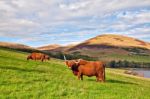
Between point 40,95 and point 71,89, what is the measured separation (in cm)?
281

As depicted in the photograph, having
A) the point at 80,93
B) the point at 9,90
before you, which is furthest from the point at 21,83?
the point at 80,93

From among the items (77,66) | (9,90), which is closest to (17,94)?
(9,90)

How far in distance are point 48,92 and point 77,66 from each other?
37.6 feet

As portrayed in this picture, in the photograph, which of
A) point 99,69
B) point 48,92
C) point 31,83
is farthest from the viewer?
point 99,69

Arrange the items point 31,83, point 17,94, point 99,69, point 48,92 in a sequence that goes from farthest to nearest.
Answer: point 99,69
point 31,83
point 48,92
point 17,94

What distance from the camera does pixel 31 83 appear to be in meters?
21.5

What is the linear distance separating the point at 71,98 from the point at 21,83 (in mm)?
4783

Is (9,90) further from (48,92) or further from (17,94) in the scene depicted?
(48,92)

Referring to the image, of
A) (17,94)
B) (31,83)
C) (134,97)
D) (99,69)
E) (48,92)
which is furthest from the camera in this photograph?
(99,69)

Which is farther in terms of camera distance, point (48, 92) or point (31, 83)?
point (31, 83)

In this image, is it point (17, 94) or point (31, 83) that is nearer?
point (17, 94)

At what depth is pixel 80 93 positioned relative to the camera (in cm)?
1941

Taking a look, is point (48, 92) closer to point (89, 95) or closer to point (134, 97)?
point (89, 95)

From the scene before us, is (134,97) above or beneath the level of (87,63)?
beneath
